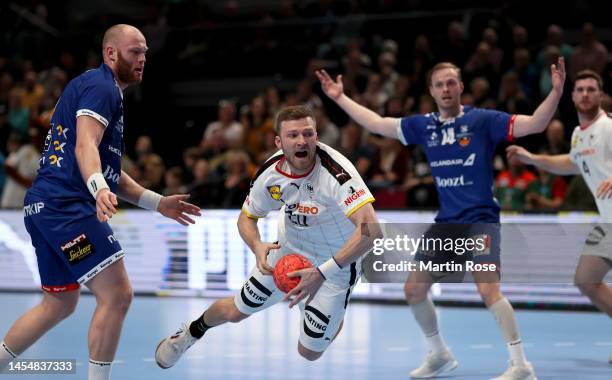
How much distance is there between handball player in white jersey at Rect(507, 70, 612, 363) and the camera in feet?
26.1

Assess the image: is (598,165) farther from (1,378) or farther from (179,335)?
(1,378)

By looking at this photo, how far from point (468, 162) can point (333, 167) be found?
1681 millimetres

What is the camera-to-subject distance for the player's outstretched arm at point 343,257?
5.89 m

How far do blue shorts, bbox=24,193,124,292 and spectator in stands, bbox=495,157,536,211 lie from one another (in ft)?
23.5

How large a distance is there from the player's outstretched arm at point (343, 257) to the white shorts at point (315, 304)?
0.71 meters

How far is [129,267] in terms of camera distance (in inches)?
537

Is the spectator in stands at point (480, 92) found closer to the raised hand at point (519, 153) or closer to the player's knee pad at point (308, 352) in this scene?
the raised hand at point (519, 153)

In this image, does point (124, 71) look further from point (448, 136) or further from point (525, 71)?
point (525, 71)

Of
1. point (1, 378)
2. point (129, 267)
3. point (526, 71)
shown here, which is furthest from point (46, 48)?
point (1, 378)

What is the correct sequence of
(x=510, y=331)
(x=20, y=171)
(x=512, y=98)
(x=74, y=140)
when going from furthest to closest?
(x=20, y=171) < (x=512, y=98) < (x=510, y=331) < (x=74, y=140)

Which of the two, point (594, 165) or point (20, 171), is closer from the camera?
point (594, 165)

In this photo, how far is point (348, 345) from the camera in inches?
358

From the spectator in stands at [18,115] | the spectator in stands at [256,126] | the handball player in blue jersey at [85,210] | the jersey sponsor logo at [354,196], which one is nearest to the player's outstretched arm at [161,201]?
the handball player in blue jersey at [85,210]


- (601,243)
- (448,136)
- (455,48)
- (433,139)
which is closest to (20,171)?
(455,48)
